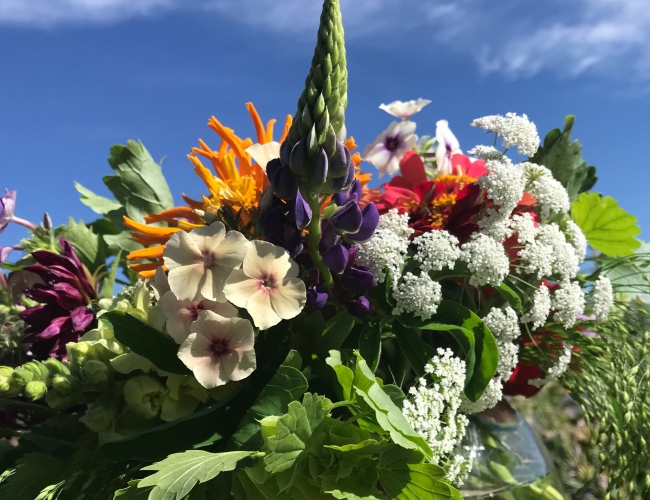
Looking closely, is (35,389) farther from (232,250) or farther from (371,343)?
(371,343)

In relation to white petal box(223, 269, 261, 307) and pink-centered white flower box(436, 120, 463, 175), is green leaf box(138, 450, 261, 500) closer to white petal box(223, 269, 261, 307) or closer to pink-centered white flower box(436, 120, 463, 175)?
white petal box(223, 269, 261, 307)

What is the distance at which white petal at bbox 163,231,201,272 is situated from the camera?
0.51 meters

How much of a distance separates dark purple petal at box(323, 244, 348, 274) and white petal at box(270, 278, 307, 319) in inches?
1.8

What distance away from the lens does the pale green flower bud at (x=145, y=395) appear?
0.54m

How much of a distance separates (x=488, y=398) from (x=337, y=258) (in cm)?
27

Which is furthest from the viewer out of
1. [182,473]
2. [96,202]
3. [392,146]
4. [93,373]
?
[96,202]

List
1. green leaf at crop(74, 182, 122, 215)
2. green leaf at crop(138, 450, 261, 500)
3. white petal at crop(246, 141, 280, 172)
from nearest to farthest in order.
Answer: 1. green leaf at crop(138, 450, 261, 500)
2. white petal at crop(246, 141, 280, 172)
3. green leaf at crop(74, 182, 122, 215)

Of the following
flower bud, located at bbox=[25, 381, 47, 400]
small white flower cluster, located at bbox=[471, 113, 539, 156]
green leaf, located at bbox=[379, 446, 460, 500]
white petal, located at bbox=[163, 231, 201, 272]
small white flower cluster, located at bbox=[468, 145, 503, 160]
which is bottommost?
green leaf, located at bbox=[379, 446, 460, 500]

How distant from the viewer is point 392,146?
0.91 metres

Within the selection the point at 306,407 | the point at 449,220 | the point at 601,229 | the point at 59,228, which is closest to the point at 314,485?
the point at 306,407

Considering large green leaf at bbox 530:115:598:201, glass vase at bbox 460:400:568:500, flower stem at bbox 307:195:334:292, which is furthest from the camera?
large green leaf at bbox 530:115:598:201

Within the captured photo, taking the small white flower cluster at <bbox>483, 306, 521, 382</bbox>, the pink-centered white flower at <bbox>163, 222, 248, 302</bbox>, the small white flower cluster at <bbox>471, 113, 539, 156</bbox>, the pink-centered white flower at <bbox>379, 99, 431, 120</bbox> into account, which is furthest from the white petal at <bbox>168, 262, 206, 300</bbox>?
the pink-centered white flower at <bbox>379, 99, 431, 120</bbox>

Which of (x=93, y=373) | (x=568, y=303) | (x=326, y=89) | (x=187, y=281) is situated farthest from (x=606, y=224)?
(x=93, y=373)

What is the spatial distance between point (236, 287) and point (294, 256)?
0.07 metres
